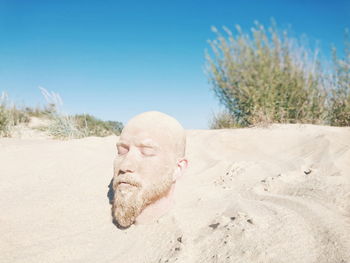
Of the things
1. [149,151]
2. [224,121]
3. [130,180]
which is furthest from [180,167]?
[224,121]

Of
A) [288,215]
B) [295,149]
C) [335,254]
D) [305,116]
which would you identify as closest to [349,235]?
[335,254]

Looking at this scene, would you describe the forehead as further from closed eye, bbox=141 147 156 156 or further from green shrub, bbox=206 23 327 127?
green shrub, bbox=206 23 327 127

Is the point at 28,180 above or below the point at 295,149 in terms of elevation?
below

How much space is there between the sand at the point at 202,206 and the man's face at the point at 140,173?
0.18 metres

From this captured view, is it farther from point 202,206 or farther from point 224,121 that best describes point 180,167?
point 224,121

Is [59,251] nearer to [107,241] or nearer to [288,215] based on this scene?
[107,241]

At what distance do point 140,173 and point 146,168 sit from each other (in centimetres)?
6

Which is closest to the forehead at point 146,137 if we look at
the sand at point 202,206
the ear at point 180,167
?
the ear at point 180,167

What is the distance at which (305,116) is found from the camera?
6230mm

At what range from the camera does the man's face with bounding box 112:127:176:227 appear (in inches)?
85.2

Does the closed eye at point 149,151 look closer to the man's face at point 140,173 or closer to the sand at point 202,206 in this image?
the man's face at point 140,173

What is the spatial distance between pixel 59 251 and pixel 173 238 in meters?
0.79

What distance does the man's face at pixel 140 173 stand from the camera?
7.10 feet

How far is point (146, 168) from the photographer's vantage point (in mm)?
2182
